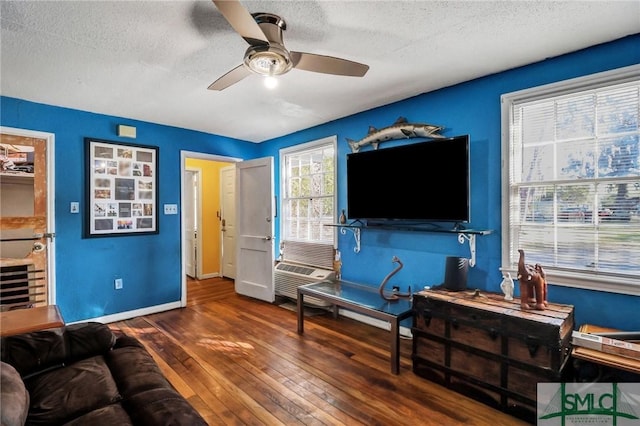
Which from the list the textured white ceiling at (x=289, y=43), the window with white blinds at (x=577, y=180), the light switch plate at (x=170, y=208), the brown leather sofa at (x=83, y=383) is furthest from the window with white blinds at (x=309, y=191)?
the brown leather sofa at (x=83, y=383)

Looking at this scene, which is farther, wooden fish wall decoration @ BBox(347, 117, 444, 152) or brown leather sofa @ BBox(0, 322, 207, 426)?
wooden fish wall decoration @ BBox(347, 117, 444, 152)

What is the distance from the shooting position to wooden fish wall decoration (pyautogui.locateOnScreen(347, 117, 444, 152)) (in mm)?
2914

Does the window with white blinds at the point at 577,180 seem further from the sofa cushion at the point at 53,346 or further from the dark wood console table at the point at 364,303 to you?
the sofa cushion at the point at 53,346

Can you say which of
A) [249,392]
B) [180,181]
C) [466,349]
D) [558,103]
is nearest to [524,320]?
[466,349]

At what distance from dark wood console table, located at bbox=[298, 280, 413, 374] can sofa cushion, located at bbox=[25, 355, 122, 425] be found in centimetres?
184

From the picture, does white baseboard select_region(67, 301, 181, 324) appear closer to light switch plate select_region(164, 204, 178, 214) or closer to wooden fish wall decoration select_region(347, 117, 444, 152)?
light switch plate select_region(164, 204, 178, 214)

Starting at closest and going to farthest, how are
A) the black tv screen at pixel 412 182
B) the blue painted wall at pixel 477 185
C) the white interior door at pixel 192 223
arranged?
the blue painted wall at pixel 477 185
the black tv screen at pixel 412 182
the white interior door at pixel 192 223

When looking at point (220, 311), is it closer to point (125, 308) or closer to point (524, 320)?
point (125, 308)

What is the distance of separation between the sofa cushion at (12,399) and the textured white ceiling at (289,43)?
1.86 m

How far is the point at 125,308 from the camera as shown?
12.2 ft

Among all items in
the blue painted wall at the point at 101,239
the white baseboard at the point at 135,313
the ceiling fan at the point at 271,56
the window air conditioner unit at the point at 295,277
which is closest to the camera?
the ceiling fan at the point at 271,56

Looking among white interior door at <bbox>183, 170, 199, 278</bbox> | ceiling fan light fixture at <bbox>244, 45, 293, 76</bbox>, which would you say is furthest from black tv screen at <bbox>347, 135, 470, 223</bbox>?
white interior door at <bbox>183, 170, 199, 278</bbox>

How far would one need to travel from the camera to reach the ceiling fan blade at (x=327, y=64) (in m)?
1.83

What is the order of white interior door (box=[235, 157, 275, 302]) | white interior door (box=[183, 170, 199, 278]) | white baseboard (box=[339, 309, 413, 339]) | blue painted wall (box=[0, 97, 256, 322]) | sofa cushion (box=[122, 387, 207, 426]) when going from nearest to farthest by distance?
sofa cushion (box=[122, 387, 207, 426]) < white baseboard (box=[339, 309, 413, 339]) < blue painted wall (box=[0, 97, 256, 322]) < white interior door (box=[235, 157, 275, 302]) < white interior door (box=[183, 170, 199, 278])
